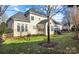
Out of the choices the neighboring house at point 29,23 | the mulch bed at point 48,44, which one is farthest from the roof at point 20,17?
the mulch bed at point 48,44

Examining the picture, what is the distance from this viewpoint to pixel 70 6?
2.84 m

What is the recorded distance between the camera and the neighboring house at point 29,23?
285 cm

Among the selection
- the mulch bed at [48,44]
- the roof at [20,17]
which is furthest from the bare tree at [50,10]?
the roof at [20,17]

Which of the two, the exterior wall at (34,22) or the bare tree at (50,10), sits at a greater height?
the bare tree at (50,10)

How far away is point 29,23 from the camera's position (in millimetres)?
2871

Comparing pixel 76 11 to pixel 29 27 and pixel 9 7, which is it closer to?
pixel 29 27

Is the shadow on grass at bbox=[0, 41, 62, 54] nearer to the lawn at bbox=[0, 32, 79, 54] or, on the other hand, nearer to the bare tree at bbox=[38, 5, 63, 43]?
the lawn at bbox=[0, 32, 79, 54]

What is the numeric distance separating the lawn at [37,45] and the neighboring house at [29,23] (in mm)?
68

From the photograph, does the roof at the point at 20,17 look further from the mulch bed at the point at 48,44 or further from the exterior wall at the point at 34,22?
the mulch bed at the point at 48,44

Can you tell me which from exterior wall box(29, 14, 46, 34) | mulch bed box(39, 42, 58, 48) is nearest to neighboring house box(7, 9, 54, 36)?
exterior wall box(29, 14, 46, 34)

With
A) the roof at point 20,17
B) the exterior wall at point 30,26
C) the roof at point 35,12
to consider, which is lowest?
the exterior wall at point 30,26

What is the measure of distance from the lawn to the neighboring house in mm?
68

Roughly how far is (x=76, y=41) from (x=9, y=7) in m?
0.82
